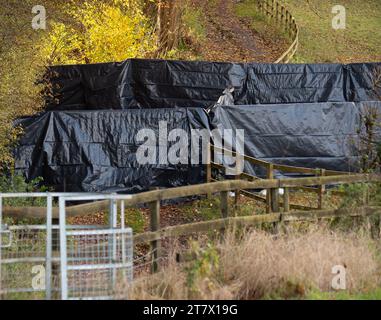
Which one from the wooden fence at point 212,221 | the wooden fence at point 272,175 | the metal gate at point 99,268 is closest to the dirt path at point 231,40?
the wooden fence at point 272,175

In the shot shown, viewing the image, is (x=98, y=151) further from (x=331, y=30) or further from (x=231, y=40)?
(x=331, y=30)

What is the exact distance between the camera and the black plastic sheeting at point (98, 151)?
13.8 meters

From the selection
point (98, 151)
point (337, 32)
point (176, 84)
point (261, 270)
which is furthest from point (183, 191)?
point (337, 32)

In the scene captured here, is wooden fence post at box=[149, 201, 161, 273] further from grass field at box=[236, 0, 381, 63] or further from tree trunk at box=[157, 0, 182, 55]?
grass field at box=[236, 0, 381, 63]

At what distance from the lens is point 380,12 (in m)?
40.2

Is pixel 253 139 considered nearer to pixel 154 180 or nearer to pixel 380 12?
pixel 154 180

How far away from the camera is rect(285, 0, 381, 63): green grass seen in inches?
1230

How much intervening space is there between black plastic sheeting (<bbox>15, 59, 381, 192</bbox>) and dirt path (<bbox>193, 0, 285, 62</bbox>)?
10618 mm

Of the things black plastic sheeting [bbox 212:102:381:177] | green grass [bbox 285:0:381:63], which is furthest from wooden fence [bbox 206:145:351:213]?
green grass [bbox 285:0:381:63]

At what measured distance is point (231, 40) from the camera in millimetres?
31656
